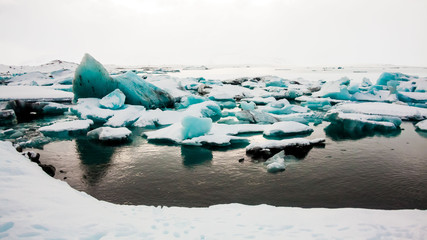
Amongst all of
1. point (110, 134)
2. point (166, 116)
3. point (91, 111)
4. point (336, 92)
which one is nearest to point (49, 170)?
point (110, 134)

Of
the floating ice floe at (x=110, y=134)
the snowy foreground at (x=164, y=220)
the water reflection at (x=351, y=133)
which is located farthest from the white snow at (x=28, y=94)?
the water reflection at (x=351, y=133)

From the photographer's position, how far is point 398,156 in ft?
20.1

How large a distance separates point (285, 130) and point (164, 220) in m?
5.70

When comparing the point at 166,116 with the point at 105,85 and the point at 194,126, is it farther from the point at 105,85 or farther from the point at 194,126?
the point at 105,85

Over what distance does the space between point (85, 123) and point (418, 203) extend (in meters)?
8.69

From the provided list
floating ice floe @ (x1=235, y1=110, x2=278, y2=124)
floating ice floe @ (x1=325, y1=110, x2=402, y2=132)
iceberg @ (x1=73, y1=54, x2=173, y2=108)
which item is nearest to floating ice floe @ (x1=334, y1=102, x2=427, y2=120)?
floating ice floe @ (x1=325, y1=110, x2=402, y2=132)

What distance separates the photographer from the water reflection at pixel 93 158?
16.5 ft

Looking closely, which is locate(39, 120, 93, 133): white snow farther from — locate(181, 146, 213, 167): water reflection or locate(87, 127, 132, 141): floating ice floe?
locate(181, 146, 213, 167): water reflection

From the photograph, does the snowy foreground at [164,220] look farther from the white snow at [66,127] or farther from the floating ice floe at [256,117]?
the floating ice floe at [256,117]

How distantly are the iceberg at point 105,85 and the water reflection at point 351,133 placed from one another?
25.4 feet

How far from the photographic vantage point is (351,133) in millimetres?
8477

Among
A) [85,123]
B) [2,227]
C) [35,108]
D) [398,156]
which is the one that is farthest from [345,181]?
[35,108]

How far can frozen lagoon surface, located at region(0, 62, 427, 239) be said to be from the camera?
8.64 ft

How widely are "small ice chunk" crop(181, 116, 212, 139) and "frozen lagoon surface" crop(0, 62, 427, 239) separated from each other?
45cm
